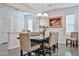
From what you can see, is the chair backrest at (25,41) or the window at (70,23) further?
the window at (70,23)

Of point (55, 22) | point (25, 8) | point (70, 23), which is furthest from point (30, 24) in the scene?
point (70, 23)

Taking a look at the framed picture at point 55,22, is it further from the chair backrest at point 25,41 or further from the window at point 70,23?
the chair backrest at point 25,41

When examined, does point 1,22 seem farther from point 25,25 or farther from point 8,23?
point 25,25

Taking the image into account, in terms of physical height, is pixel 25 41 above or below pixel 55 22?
below

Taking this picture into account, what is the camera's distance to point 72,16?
21.3ft

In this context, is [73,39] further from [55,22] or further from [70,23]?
[55,22]

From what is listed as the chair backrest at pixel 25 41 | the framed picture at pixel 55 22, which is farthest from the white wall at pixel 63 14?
the chair backrest at pixel 25 41

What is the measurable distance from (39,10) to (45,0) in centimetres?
411

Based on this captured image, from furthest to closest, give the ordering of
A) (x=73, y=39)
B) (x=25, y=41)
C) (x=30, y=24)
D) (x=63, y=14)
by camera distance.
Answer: (x=30, y=24)
(x=63, y=14)
(x=73, y=39)
(x=25, y=41)

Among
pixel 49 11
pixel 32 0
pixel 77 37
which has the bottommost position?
pixel 77 37

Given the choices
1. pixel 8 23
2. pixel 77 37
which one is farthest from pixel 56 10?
pixel 8 23

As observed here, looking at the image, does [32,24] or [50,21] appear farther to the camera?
[32,24]

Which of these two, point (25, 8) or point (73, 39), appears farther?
point (25, 8)

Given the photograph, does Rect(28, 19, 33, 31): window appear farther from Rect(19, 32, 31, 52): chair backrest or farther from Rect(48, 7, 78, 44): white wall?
Rect(19, 32, 31, 52): chair backrest
